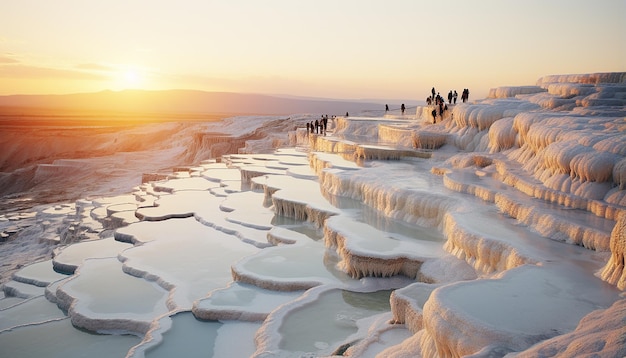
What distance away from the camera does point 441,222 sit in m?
9.97

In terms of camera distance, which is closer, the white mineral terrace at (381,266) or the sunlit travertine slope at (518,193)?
the sunlit travertine slope at (518,193)

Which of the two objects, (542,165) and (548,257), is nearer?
(548,257)

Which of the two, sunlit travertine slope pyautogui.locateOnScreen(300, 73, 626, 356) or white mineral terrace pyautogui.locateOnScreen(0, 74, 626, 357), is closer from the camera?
sunlit travertine slope pyautogui.locateOnScreen(300, 73, 626, 356)

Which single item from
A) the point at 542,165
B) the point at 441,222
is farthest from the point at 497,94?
the point at 441,222

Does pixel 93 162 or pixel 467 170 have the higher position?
pixel 467 170

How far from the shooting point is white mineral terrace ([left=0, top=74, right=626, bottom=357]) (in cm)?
494

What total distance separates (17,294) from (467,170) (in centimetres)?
996

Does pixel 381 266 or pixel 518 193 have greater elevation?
pixel 518 193

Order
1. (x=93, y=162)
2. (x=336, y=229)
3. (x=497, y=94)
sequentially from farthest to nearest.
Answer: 1. (x=93, y=162)
2. (x=497, y=94)
3. (x=336, y=229)

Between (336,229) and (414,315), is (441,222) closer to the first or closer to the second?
(336,229)

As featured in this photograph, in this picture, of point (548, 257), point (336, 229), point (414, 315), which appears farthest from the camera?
point (336, 229)

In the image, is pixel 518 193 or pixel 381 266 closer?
pixel 381 266

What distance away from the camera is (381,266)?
27.0 ft

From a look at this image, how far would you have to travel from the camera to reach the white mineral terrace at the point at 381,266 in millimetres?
4938
